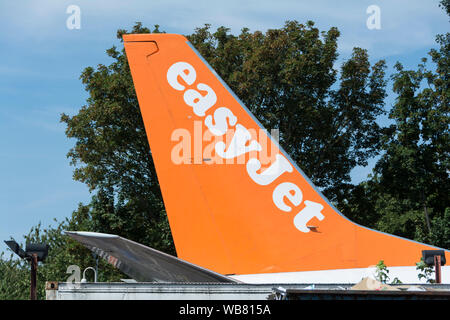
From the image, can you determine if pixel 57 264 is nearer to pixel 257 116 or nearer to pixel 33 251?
pixel 257 116

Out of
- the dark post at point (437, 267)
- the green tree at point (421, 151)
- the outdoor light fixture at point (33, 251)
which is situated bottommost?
the dark post at point (437, 267)

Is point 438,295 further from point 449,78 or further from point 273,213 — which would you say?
point 449,78

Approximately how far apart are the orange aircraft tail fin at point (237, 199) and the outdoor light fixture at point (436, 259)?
428 millimetres

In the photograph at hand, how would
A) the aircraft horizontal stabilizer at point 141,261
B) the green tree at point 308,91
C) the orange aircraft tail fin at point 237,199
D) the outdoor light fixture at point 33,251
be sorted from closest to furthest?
the aircraft horizontal stabilizer at point 141,261 < the outdoor light fixture at point 33,251 < the orange aircraft tail fin at point 237,199 < the green tree at point 308,91

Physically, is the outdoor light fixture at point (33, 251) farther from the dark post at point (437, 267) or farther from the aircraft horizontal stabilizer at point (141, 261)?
the dark post at point (437, 267)

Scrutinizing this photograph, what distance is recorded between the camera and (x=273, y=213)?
11844 mm

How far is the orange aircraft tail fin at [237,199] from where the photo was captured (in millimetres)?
11539

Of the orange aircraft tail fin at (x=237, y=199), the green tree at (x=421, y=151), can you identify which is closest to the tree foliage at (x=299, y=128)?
the green tree at (x=421, y=151)

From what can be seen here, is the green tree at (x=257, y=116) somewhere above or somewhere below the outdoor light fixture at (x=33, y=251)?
above

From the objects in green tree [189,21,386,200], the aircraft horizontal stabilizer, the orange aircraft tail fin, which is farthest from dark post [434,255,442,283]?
green tree [189,21,386,200]

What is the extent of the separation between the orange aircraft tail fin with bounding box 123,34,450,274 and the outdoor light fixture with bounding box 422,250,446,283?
1.40 feet
